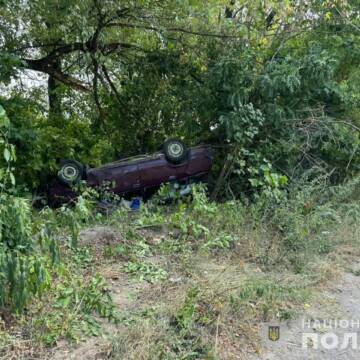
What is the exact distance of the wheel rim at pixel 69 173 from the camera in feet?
18.3

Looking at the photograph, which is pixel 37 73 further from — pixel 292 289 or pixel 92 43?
pixel 292 289

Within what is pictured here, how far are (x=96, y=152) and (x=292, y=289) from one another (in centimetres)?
374

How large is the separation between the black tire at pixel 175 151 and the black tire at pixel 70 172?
3.65 feet

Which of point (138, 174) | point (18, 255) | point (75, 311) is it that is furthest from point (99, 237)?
point (138, 174)

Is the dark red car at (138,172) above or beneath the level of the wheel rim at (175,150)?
beneath

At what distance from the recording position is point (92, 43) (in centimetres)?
572

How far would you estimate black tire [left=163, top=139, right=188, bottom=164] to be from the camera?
5.67m

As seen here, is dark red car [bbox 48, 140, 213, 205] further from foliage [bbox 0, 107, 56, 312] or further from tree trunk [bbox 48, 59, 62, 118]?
foliage [bbox 0, 107, 56, 312]

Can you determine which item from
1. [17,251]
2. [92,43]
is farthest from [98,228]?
[92,43]
